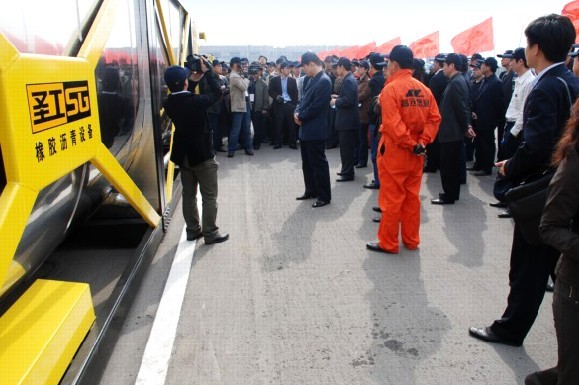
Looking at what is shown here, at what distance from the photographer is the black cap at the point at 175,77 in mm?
4188

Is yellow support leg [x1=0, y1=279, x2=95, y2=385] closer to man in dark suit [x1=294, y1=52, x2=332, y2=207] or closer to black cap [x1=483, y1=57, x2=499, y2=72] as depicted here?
man in dark suit [x1=294, y1=52, x2=332, y2=207]

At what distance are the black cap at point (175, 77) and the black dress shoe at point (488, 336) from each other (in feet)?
10.3

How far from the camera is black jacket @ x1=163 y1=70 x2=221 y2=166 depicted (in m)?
4.32

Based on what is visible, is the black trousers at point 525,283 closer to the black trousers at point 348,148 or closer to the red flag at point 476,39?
the black trousers at point 348,148

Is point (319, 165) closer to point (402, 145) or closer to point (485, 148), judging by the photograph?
point (402, 145)

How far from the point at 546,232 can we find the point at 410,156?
2.44 metres

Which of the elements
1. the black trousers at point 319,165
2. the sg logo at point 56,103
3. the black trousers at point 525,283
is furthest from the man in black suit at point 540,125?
the black trousers at point 319,165

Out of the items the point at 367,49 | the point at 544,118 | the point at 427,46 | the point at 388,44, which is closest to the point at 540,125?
the point at 544,118

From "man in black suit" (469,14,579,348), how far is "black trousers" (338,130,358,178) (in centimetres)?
422

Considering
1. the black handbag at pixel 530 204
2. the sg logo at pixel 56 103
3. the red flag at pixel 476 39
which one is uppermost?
the red flag at pixel 476 39

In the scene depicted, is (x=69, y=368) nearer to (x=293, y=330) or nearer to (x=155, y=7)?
(x=293, y=330)

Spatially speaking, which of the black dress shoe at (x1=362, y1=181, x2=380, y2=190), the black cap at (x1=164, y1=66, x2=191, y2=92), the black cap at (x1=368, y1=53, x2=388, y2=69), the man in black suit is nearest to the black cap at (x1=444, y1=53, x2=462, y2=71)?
the black cap at (x1=368, y1=53, x2=388, y2=69)

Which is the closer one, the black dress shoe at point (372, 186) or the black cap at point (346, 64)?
the black dress shoe at point (372, 186)

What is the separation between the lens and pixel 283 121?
1022 centimetres
